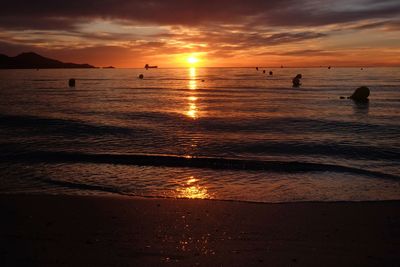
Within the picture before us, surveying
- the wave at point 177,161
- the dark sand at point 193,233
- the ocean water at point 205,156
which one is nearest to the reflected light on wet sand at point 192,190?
the ocean water at point 205,156

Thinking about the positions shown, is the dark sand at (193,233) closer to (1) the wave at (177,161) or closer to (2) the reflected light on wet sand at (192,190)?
(2) the reflected light on wet sand at (192,190)

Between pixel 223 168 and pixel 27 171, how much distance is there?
8.07 meters

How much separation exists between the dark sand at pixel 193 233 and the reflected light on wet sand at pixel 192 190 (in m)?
0.90

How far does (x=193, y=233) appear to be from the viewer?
8320mm

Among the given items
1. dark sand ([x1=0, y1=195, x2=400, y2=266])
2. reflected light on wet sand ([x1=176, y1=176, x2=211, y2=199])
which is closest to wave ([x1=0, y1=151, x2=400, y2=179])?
reflected light on wet sand ([x1=176, y1=176, x2=211, y2=199])

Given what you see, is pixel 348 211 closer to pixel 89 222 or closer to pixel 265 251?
pixel 265 251

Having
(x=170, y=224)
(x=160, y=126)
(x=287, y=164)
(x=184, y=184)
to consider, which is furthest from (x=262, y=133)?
(x=170, y=224)

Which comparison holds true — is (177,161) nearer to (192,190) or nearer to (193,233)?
(192,190)

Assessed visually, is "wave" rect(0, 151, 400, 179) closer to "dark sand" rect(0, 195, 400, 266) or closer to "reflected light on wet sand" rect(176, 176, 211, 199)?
"reflected light on wet sand" rect(176, 176, 211, 199)

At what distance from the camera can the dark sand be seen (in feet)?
23.1

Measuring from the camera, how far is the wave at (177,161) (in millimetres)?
16297

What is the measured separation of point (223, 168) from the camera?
1653 centimetres

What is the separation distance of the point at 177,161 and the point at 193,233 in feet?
31.4

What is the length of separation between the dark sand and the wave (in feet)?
18.2
